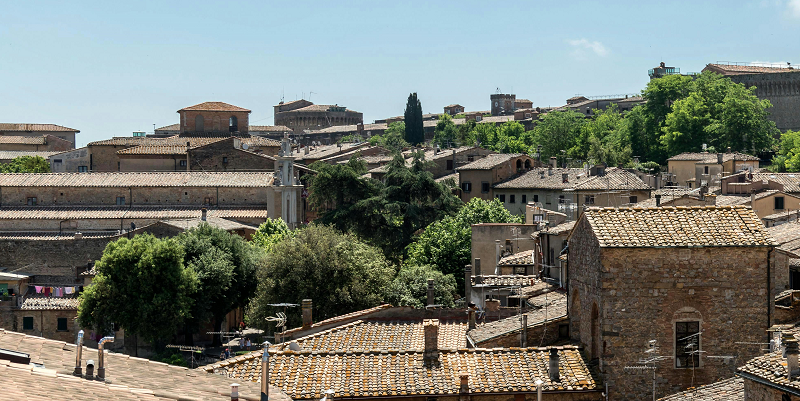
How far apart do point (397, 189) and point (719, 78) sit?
4869 cm

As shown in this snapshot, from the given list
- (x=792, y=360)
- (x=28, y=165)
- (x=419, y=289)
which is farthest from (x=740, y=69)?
(x=792, y=360)

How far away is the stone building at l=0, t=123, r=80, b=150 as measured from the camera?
110 metres

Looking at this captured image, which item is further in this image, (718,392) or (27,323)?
(27,323)

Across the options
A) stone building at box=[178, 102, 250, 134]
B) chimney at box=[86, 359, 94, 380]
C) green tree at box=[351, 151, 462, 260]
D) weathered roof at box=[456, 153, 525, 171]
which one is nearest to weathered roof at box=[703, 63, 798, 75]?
weathered roof at box=[456, 153, 525, 171]

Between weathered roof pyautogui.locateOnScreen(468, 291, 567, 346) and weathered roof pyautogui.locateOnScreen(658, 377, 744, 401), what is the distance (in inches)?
201

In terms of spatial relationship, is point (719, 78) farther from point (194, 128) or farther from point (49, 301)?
point (49, 301)

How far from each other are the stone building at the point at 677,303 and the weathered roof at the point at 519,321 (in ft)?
10.4

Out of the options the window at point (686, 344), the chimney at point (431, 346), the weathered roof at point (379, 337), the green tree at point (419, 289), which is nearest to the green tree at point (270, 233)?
the green tree at point (419, 289)

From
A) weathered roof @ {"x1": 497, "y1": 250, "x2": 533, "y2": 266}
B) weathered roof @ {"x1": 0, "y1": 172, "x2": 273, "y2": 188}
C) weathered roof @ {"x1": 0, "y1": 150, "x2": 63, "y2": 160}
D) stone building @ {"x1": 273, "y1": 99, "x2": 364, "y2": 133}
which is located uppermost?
stone building @ {"x1": 273, "y1": 99, "x2": 364, "y2": 133}

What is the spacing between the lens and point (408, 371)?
19281 millimetres

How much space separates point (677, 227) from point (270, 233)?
3394 centimetres

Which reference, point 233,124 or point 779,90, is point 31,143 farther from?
point 779,90

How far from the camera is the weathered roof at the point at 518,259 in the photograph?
31.8 meters

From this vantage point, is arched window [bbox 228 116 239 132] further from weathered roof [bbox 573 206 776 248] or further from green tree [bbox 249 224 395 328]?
weathered roof [bbox 573 206 776 248]
